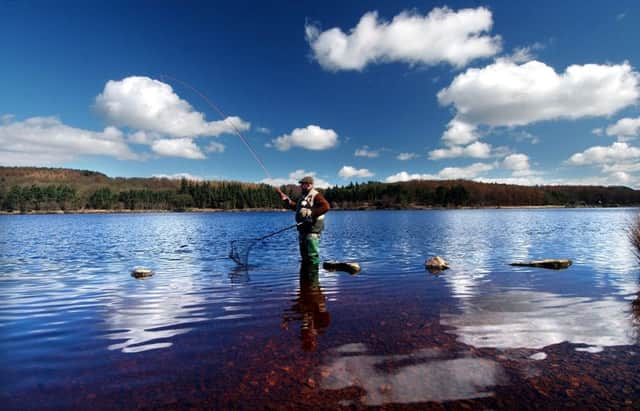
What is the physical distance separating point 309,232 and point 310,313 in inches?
236

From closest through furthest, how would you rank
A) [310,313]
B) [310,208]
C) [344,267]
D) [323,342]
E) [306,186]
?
1. [323,342]
2. [310,313]
3. [310,208]
4. [306,186]
5. [344,267]

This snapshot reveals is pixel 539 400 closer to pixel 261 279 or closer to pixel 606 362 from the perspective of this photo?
pixel 606 362

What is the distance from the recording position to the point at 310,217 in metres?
15.2

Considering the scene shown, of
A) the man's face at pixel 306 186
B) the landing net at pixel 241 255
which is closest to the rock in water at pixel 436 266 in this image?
the man's face at pixel 306 186

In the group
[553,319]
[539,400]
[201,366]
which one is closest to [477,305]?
[553,319]

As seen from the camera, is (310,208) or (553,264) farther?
(553,264)

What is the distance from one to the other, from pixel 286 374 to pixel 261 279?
989 centimetres

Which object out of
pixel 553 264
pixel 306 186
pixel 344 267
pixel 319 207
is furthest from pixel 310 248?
pixel 553 264

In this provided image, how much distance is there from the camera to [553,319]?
356 inches

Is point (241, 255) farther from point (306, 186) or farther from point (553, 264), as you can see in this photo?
point (553, 264)

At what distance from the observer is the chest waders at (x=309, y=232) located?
1536cm

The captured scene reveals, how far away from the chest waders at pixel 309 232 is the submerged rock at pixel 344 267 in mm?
2277

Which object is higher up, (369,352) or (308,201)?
(308,201)

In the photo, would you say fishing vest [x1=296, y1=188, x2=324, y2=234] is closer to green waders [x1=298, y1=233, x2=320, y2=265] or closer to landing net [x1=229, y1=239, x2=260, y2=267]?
green waders [x1=298, y1=233, x2=320, y2=265]
